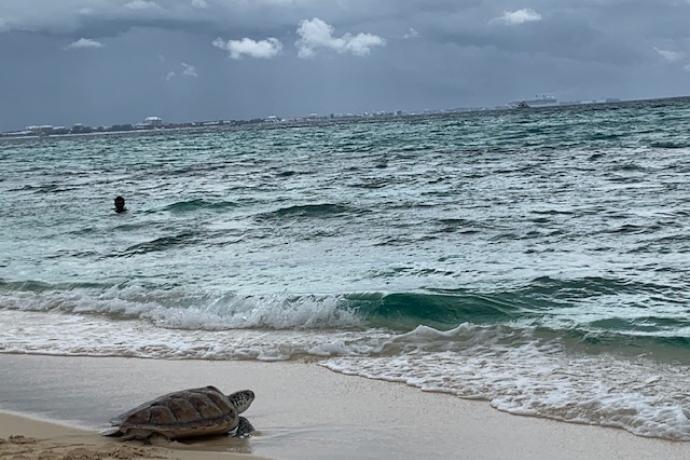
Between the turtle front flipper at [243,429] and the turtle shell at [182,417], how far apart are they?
49 mm

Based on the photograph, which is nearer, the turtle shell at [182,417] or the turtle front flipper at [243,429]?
the turtle shell at [182,417]

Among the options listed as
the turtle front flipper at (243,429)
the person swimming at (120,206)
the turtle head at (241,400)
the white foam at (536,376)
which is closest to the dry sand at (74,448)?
the turtle front flipper at (243,429)

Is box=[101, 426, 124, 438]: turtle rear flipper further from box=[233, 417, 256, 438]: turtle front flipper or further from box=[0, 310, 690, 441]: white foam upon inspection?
box=[0, 310, 690, 441]: white foam

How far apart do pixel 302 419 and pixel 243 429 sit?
508 mm

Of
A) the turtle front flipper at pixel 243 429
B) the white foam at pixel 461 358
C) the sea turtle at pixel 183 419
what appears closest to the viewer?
the sea turtle at pixel 183 419

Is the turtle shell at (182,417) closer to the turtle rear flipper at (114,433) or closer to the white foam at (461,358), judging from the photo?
the turtle rear flipper at (114,433)

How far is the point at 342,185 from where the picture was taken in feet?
81.9

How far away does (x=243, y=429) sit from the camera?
5.74 m

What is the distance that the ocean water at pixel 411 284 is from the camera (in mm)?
7164

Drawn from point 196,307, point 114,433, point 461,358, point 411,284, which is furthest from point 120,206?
point 114,433

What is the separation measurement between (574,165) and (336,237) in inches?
557

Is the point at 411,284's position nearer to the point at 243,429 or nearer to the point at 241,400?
the point at 241,400

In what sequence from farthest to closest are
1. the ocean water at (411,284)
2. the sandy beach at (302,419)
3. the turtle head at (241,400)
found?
the ocean water at (411,284) < the turtle head at (241,400) < the sandy beach at (302,419)

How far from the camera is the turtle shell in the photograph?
5488 millimetres
